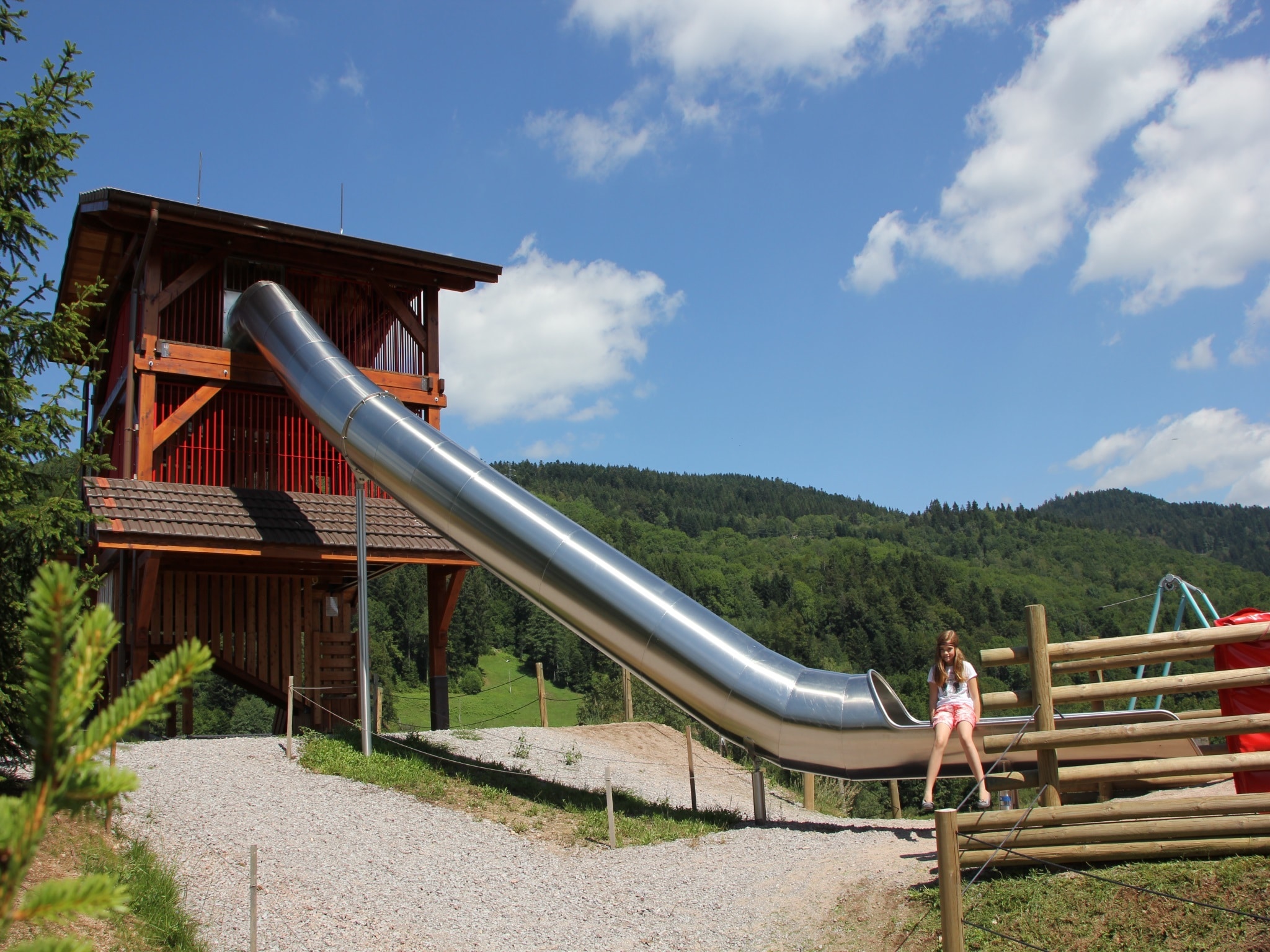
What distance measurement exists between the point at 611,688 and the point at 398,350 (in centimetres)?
3026

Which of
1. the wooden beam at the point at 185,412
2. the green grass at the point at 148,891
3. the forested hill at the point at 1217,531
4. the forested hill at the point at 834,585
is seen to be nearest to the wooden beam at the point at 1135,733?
the green grass at the point at 148,891

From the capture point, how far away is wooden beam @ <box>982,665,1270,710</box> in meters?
6.15

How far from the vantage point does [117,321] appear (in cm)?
1723

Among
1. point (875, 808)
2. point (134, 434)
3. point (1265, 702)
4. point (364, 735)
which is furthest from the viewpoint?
point (875, 808)

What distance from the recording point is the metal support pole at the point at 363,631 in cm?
1240

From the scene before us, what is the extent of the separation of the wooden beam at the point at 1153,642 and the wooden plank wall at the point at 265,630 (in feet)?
38.2

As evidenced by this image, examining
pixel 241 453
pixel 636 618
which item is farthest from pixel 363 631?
pixel 241 453

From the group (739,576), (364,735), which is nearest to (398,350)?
(364,735)

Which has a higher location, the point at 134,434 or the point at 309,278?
the point at 309,278

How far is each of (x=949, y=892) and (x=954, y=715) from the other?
121 inches

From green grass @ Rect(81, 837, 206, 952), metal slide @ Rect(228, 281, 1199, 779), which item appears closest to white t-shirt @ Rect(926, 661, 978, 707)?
metal slide @ Rect(228, 281, 1199, 779)

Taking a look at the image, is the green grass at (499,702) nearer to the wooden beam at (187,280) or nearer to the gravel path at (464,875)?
the wooden beam at (187,280)

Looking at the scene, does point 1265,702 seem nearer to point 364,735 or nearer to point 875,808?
point 364,735

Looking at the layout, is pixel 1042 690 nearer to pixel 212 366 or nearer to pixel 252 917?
pixel 252 917
